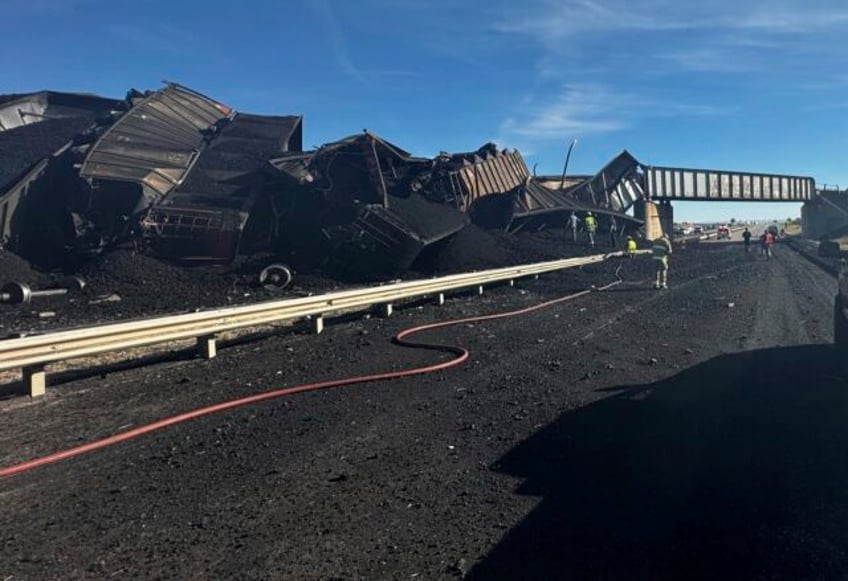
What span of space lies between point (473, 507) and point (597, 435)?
165 centimetres

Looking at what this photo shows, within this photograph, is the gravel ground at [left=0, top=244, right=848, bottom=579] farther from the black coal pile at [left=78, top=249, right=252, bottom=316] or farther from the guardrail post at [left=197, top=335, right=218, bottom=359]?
the black coal pile at [left=78, top=249, right=252, bottom=316]

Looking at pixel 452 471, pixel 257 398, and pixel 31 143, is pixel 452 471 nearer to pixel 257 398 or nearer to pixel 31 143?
pixel 257 398

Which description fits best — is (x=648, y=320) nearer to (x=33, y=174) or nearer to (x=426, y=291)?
(x=426, y=291)

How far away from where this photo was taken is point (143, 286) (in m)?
13.3

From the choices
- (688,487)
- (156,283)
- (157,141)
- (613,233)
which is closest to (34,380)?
(688,487)

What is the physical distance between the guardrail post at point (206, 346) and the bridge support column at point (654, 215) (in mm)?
31020

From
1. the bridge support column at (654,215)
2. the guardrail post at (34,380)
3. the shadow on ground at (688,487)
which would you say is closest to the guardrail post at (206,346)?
the guardrail post at (34,380)

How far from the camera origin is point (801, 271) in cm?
2223

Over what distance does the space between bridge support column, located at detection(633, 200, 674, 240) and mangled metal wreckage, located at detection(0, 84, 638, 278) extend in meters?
18.7

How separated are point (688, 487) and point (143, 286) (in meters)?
12.0

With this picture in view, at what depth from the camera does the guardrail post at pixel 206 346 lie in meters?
8.10

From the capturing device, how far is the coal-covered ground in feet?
35.0

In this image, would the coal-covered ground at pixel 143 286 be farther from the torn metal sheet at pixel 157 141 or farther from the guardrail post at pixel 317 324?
the torn metal sheet at pixel 157 141

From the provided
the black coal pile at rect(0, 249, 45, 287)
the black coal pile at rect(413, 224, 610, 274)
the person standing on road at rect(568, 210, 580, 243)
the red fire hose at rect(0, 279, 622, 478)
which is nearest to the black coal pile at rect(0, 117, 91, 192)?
the black coal pile at rect(0, 249, 45, 287)
